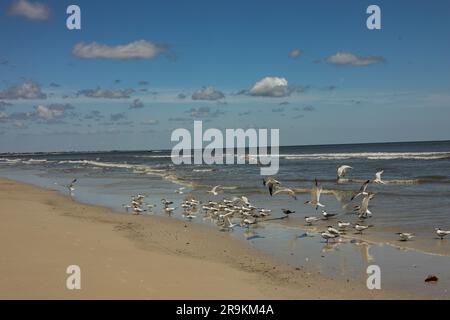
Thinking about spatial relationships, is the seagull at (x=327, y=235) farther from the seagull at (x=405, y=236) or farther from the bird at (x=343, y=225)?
the seagull at (x=405, y=236)

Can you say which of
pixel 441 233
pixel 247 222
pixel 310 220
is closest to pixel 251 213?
pixel 247 222

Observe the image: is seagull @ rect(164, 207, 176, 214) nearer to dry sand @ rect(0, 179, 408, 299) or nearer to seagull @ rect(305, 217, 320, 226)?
dry sand @ rect(0, 179, 408, 299)

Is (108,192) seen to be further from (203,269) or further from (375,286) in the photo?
(375,286)

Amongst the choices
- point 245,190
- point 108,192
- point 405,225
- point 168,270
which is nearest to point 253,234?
point 405,225

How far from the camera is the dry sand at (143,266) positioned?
7.86 meters

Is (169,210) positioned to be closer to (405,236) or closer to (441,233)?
(405,236)

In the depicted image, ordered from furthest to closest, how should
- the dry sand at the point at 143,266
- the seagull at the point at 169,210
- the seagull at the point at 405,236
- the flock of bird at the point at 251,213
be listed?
the seagull at the point at 169,210, the flock of bird at the point at 251,213, the seagull at the point at 405,236, the dry sand at the point at 143,266

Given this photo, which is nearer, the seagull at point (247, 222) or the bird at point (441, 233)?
the bird at point (441, 233)

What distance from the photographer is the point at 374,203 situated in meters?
19.6

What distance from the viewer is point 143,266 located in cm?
957

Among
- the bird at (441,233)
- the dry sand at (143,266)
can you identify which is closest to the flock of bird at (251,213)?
the bird at (441,233)

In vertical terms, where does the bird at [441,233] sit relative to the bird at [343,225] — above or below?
below
